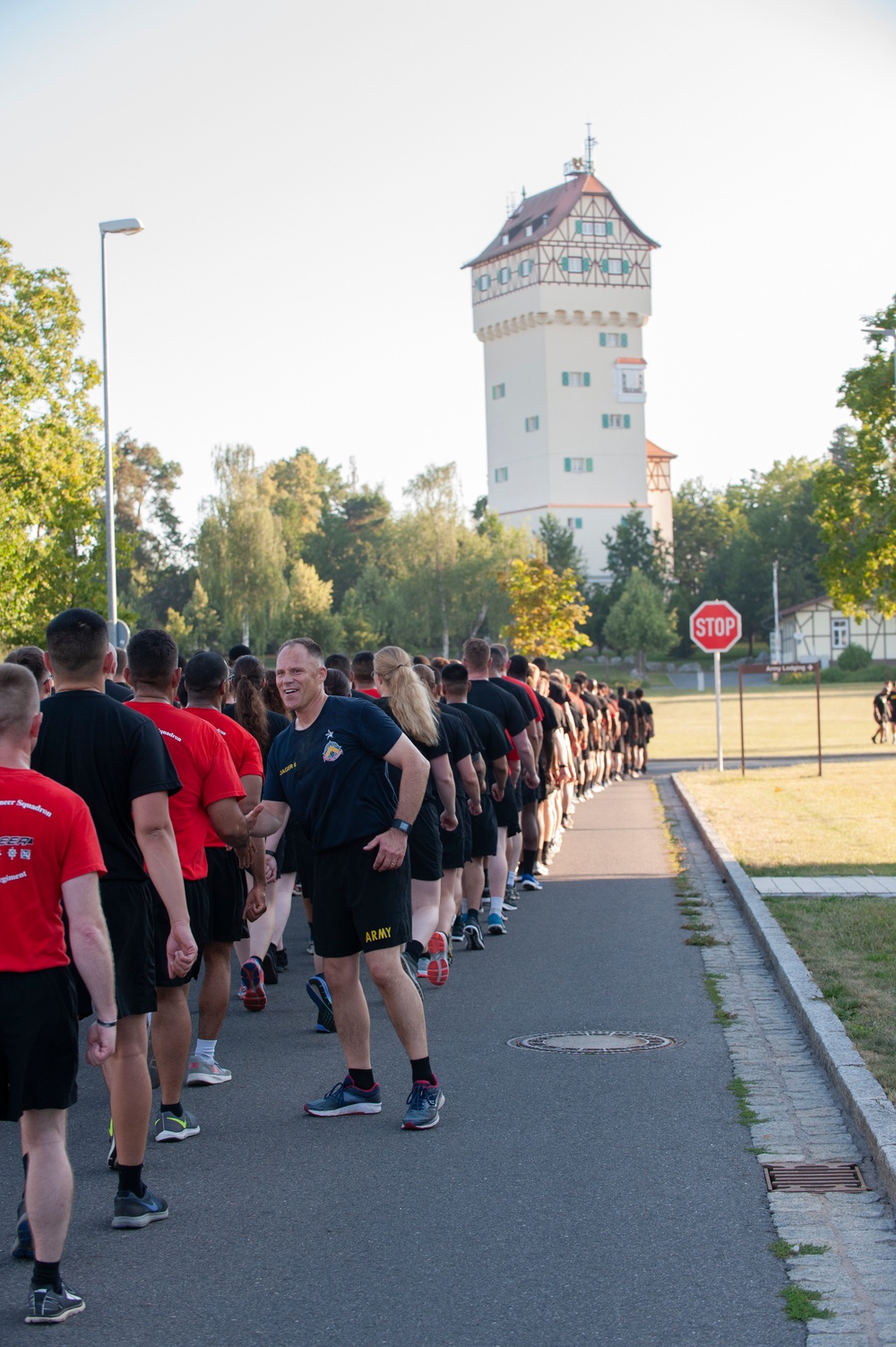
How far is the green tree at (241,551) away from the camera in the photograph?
270 ft

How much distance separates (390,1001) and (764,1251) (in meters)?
2.00

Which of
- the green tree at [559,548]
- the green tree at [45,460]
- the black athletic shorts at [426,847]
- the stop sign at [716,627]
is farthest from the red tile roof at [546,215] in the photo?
the black athletic shorts at [426,847]

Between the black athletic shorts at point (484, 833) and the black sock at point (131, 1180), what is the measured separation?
18.7ft

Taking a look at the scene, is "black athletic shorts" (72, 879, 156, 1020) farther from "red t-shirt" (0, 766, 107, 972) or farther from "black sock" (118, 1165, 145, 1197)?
"red t-shirt" (0, 766, 107, 972)

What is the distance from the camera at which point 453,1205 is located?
17.1ft

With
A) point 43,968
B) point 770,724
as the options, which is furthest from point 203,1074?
point 770,724

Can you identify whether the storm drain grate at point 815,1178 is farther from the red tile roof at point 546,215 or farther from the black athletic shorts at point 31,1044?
the red tile roof at point 546,215

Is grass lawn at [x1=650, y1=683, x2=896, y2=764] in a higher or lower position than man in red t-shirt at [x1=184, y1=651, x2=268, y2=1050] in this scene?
lower

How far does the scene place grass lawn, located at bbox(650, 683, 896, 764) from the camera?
38.4 m

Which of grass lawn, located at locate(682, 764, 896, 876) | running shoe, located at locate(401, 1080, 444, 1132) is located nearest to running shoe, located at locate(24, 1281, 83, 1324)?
running shoe, located at locate(401, 1080, 444, 1132)

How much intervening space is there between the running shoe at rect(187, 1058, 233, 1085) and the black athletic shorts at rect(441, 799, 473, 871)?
8.95 ft

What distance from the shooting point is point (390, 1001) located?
627cm

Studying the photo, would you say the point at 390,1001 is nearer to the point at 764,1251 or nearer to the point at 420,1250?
the point at 420,1250

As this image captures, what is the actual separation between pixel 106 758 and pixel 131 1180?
1.41 m
